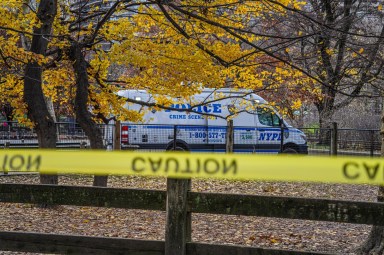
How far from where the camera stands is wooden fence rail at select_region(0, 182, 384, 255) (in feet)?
12.6

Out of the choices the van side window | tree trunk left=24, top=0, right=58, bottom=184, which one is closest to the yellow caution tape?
tree trunk left=24, top=0, right=58, bottom=184

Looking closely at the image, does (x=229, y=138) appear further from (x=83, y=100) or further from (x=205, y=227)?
(x=205, y=227)

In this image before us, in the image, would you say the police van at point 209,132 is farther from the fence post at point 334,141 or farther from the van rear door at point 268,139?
the fence post at point 334,141

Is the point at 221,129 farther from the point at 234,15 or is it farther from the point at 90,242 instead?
the point at 90,242

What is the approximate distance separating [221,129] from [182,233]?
13.6 m

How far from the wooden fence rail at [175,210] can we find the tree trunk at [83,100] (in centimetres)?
545

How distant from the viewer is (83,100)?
996 cm

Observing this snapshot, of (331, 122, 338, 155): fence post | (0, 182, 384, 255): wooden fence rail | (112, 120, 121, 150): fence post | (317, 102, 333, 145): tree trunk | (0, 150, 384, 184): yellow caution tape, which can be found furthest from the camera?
(317, 102, 333, 145): tree trunk

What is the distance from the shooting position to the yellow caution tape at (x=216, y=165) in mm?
3705

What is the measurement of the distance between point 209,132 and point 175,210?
44.5 ft

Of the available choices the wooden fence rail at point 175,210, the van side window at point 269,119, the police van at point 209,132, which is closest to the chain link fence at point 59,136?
the police van at point 209,132

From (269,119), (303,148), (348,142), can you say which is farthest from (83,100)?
(348,142)

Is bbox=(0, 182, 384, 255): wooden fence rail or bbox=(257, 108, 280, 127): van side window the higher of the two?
bbox=(257, 108, 280, 127): van side window

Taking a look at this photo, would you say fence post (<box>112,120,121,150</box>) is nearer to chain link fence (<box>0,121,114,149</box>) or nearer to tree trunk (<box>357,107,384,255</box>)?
chain link fence (<box>0,121,114,149</box>)
